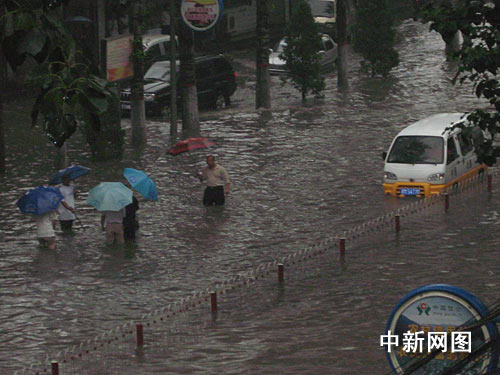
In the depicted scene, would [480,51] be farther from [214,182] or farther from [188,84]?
[188,84]

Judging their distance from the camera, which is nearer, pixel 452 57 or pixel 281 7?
pixel 452 57

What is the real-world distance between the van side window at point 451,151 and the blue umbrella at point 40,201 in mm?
9533

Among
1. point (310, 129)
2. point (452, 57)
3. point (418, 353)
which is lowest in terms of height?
point (310, 129)

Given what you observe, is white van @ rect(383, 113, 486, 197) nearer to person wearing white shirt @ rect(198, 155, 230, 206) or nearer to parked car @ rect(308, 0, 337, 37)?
person wearing white shirt @ rect(198, 155, 230, 206)

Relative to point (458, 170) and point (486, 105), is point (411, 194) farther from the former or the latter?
point (486, 105)

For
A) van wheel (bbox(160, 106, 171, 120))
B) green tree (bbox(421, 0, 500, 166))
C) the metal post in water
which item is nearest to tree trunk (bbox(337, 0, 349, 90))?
van wheel (bbox(160, 106, 171, 120))

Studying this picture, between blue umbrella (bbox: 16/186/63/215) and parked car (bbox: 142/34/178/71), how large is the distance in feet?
71.5

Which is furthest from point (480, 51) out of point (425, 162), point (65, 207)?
point (425, 162)

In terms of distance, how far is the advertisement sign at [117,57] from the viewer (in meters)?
29.3

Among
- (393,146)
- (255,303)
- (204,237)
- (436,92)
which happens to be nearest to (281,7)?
(436,92)

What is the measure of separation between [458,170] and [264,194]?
4634 mm

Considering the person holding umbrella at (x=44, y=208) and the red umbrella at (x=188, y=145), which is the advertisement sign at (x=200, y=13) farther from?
the person holding umbrella at (x=44, y=208)

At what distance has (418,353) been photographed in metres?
9.92

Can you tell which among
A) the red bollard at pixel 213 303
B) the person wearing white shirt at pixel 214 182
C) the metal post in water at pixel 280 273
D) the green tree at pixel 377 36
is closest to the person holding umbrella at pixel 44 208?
the person wearing white shirt at pixel 214 182
